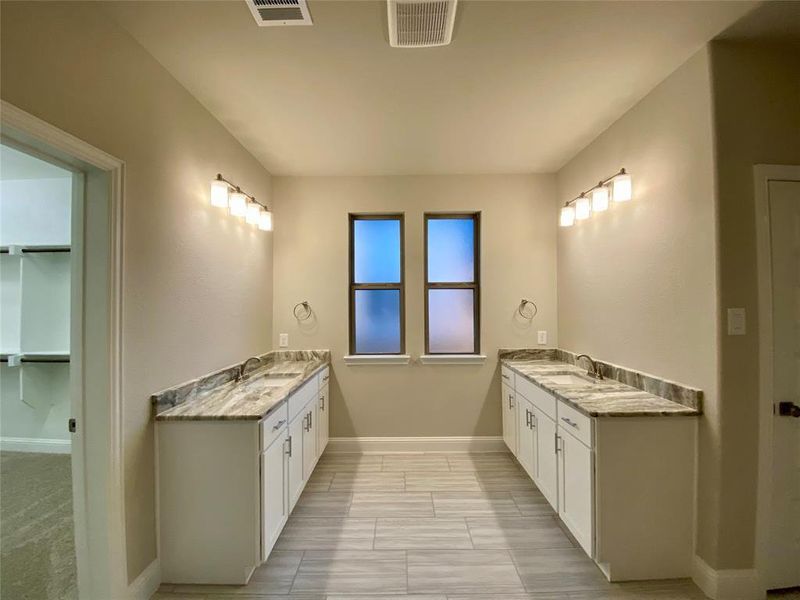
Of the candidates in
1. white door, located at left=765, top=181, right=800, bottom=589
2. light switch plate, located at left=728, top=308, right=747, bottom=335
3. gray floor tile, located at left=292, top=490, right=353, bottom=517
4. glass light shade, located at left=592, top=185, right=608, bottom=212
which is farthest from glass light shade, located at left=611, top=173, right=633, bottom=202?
Result: gray floor tile, located at left=292, top=490, right=353, bottom=517

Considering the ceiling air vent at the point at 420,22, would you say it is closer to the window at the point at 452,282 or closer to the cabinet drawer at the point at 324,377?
the window at the point at 452,282

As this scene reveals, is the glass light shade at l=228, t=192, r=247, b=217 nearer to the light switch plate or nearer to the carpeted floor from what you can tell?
the carpeted floor

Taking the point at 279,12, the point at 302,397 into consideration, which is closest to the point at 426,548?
the point at 302,397

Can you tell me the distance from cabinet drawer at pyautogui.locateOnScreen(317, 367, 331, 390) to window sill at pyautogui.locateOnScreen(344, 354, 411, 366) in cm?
20

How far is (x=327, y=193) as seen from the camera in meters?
3.52

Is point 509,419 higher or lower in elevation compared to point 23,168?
lower

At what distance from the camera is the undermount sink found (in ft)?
8.17

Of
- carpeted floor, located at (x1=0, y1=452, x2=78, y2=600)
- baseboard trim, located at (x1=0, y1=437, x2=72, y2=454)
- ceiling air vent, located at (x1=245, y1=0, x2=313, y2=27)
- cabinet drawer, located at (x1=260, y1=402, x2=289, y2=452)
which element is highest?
ceiling air vent, located at (x1=245, y1=0, x2=313, y2=27)

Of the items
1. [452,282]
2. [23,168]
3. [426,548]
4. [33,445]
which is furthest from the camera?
[452,282]

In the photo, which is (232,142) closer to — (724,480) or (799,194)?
(799,194)

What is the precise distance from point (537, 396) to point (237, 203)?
2.63 m

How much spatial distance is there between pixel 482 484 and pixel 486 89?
114 inches

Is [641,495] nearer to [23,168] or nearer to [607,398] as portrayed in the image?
[607,398]

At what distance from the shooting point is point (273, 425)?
197 centimetres
